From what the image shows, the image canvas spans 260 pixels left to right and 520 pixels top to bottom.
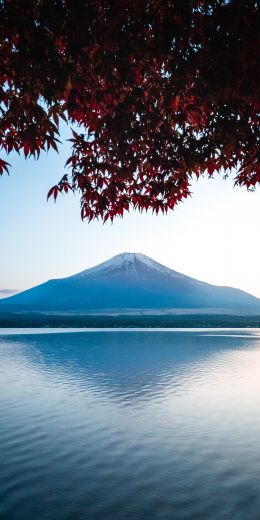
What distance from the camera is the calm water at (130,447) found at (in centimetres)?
573

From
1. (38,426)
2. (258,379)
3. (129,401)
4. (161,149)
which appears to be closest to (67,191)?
(161,149)

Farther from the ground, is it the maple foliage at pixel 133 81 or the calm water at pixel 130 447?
the maple foliage at pixel 133 81

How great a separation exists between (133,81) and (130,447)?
6.83 metres

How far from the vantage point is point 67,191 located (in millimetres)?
6457

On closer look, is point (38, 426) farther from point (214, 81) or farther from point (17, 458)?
point (214, 81)

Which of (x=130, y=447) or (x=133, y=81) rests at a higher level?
(x=133, y=81)

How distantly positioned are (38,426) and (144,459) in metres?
3.42

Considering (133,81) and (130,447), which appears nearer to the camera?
(133,81)

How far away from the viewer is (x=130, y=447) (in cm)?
848

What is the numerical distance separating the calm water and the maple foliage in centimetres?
448

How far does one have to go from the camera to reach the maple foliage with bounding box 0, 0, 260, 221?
455cm

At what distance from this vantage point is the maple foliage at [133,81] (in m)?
4.55

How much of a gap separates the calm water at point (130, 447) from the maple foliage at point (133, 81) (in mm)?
4478

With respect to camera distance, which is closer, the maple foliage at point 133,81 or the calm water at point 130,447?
the maple foliage at point 133,81
